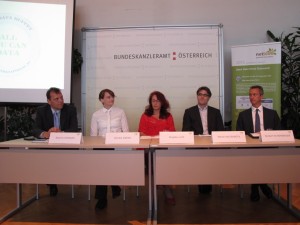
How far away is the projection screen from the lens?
3836mm

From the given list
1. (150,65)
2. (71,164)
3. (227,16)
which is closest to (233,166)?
(71,164)

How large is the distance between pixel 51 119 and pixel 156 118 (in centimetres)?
115

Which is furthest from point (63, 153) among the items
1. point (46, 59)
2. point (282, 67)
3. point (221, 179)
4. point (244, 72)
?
point (282, 67)

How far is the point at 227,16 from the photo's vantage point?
4188 mm

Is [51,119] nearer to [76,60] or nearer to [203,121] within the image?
[76,60]

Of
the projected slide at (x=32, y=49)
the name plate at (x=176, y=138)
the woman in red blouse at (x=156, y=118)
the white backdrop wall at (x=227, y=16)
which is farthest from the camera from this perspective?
the white backdrop wall at (x=227, y=16)

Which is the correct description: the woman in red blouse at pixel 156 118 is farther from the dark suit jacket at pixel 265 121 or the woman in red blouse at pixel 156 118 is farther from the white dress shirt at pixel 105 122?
the dark suit jacket at pixel 265 121

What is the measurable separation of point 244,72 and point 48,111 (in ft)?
8.56

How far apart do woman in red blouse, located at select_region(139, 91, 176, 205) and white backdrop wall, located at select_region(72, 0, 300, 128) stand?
1475 mm

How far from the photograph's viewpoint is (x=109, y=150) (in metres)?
2.26

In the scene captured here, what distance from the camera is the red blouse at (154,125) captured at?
3.06 meters

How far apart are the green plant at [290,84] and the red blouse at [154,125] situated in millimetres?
1834

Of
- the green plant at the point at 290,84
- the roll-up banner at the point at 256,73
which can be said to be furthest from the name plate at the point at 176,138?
the green plant at the point at 290,84

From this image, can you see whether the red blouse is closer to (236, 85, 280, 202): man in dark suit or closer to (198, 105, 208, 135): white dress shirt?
(198, 105, 208, 135): white dress shirt
